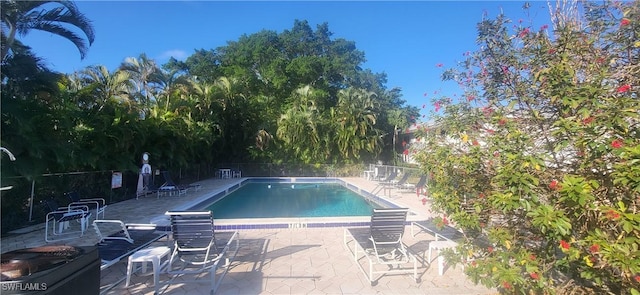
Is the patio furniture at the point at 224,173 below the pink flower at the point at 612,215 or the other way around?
below

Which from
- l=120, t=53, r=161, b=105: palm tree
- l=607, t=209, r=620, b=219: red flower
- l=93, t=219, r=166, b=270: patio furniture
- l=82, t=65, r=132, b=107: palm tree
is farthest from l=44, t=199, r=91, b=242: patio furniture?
l=120, t=53, r=161, b=105: palm tree

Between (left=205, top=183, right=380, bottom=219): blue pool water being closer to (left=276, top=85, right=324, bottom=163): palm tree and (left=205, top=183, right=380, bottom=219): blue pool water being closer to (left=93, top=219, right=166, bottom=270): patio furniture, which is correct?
(left=276, top=85, right=324, bottom=163): palm tree

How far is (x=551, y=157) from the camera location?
251 centimetres

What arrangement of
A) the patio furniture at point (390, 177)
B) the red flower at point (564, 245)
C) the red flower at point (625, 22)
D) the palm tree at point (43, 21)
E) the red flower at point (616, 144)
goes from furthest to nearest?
the patio furniture at point (390, 177) → the palm tree at point (43, 21) → the red flower at point (625, 22) → the red flower at point (564, 245) → the red flower at point (616, 144)

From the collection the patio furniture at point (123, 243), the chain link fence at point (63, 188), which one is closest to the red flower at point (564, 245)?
the chain link fence at point (63, 188)

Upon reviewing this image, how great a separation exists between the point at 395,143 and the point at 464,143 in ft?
73.5

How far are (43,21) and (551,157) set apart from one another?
10847 mm

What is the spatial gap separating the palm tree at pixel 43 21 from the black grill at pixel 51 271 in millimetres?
7049

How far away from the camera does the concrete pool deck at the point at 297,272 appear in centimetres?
396

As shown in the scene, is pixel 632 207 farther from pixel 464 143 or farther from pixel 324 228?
pixel 324 228

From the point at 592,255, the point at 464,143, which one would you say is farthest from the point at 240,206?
the point at 592,255

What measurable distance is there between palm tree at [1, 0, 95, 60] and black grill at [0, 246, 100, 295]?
7.05 meters

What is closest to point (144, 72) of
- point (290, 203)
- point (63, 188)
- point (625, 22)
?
point (63, 188)

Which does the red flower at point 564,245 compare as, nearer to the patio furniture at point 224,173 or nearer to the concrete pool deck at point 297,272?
the concrete pool deck at point 297,272
